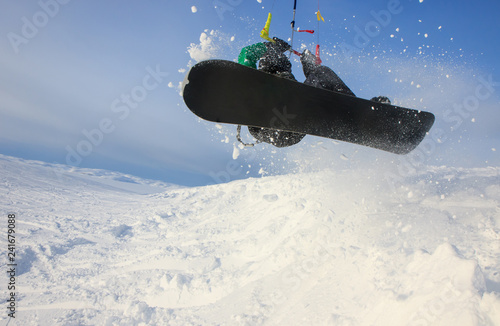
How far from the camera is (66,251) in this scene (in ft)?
24.1

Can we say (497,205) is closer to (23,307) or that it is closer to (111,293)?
(111,293)

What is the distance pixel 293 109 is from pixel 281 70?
59cm

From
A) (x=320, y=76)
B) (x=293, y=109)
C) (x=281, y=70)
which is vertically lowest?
(x=293, y=109)

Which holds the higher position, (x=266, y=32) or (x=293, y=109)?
(x=266, y=32)

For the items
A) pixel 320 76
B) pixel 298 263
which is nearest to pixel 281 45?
pixel 320 76

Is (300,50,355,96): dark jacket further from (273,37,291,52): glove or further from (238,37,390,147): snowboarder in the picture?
(273,37,291,52): glove

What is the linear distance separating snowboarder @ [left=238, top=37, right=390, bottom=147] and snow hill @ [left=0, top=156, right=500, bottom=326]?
2080 mm

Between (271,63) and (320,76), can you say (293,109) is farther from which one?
(320,76)

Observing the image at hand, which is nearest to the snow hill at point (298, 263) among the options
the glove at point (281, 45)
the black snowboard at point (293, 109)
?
the black snowboard at point (293, 109)

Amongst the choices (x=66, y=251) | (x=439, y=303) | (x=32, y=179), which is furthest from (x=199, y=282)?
(x=32, y=179)

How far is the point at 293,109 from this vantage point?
120 inches

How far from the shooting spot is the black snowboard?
2622 millimetres

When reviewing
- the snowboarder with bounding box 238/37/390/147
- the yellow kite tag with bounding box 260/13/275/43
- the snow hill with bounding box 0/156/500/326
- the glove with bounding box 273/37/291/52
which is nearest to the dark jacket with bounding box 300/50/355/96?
the snowboarder with bounding box 238/37/390/147

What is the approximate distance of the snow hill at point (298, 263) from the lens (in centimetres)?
225
